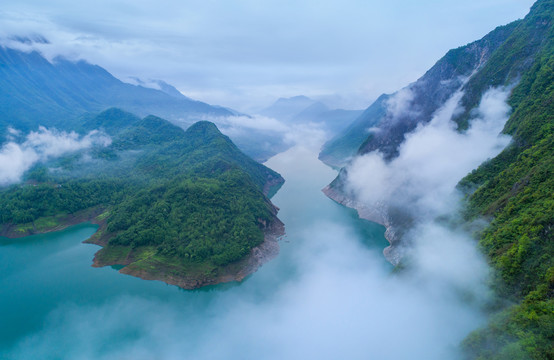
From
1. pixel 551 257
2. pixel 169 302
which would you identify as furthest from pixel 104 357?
pixel 551 257

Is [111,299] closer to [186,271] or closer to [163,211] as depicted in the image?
[186,271]

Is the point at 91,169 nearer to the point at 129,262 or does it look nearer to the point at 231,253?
the point at 129,262

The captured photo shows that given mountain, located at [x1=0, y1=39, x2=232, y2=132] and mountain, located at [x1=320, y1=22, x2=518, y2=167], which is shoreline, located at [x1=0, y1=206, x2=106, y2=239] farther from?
mountain, located at [x1=0, y1=39, x2=232, y2=132]

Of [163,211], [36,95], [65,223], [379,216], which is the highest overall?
[36,95]

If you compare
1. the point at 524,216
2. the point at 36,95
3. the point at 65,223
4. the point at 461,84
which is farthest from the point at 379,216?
the point at 36,95

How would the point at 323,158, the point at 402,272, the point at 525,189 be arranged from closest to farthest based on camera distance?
1. the point at 525,189
2. the point at 402,272
3. the point at 323,158

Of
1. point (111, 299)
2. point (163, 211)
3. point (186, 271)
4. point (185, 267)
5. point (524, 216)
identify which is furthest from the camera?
point (163, 211)
